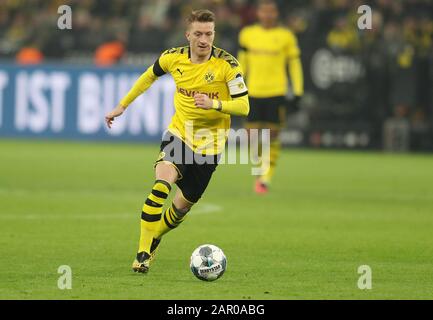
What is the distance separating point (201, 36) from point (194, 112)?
2.26ft

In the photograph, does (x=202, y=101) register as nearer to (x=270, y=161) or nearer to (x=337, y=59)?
(x=270, y=161)

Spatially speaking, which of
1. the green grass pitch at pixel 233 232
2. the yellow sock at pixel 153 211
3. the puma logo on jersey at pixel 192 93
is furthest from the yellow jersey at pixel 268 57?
the yellow sock at pixel 153 211

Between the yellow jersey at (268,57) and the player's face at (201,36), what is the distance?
781 cm

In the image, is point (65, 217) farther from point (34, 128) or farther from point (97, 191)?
point (34, 128)

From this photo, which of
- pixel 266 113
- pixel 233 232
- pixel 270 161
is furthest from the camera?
pixel 266 113

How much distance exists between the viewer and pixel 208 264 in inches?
340

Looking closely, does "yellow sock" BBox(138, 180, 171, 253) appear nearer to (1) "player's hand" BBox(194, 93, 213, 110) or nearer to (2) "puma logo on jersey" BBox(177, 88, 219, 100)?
(1) "player's hand" BBox(194, 93, 213, 110)

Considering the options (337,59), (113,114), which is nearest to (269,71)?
(337,59)

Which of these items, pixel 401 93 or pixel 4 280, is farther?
pixel 401 93

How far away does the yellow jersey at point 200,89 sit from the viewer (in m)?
9.70

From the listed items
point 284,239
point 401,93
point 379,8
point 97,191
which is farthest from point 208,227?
point 379,8

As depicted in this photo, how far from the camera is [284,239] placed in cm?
1150

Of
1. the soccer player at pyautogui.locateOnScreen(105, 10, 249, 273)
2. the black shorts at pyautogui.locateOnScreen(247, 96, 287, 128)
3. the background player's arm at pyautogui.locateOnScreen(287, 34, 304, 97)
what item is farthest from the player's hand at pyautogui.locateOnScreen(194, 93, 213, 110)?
the background player's arm at pyautogui.locateOnScreen(287, 34, 304, 97)
